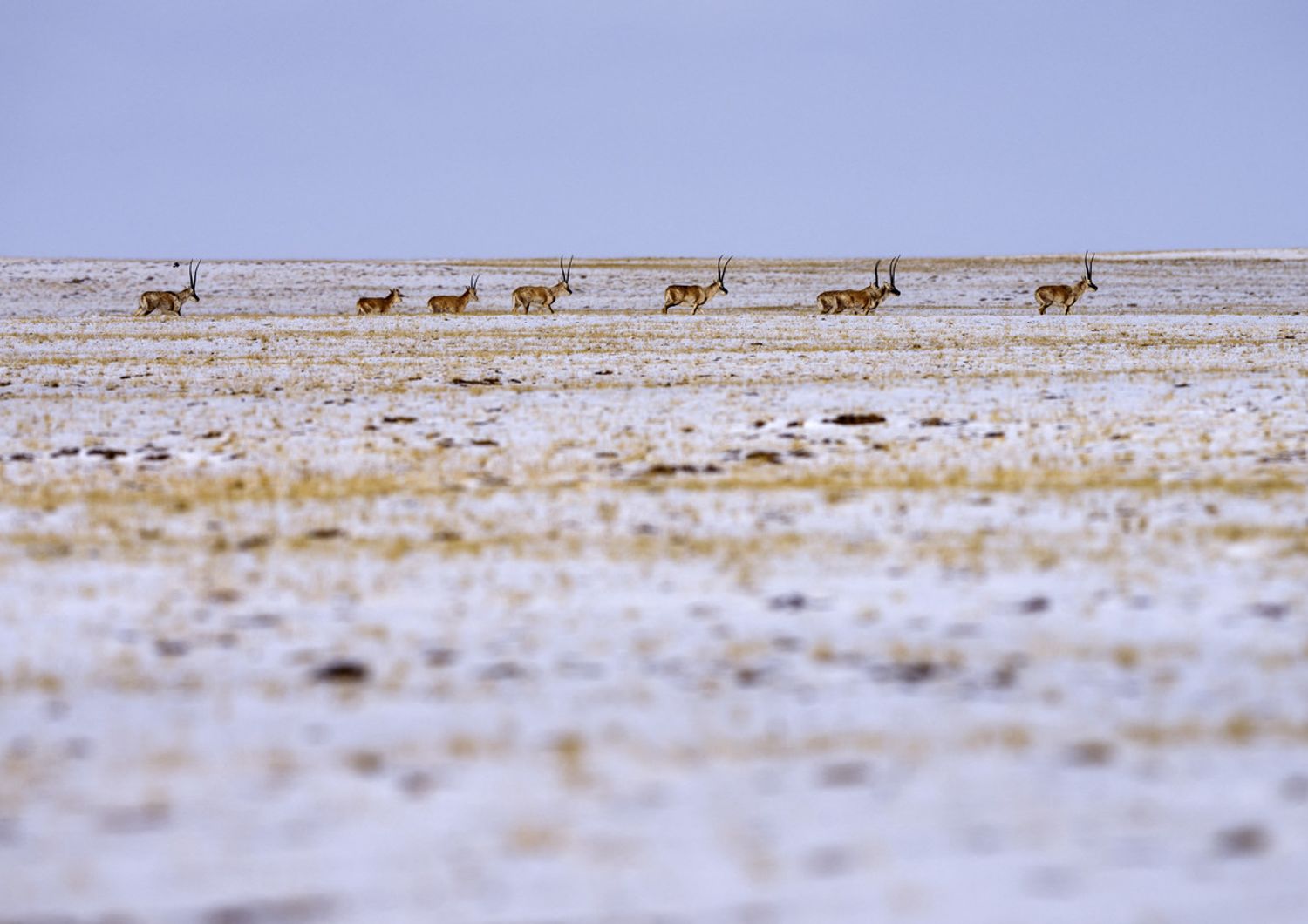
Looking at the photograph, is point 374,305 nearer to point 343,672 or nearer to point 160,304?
point 160,304

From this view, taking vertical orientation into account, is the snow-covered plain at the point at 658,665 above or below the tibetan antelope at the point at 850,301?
below

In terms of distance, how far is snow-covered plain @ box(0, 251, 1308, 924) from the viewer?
3.97 metres

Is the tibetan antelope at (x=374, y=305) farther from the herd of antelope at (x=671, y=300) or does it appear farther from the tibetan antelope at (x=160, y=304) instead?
the tibetan antelope at (x=160, y=304)

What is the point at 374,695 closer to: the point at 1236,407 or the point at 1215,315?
the point at 1236,407

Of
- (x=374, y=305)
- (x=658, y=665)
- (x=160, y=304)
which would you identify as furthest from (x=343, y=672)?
(x=160, y=304)

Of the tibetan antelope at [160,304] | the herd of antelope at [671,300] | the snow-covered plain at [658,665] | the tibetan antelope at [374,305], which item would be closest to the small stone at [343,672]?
the snow-covered plain at [658,665]

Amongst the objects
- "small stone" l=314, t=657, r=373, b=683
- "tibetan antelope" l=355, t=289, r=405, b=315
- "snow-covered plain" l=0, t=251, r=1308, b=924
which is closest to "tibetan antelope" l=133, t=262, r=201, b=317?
"tibetan antelope" l=355, t=289, r=405, b=315

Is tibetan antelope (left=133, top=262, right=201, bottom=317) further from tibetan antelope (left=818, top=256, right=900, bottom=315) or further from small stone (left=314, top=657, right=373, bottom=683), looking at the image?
small stone (left=314, top=657, right=373, bottom=683)

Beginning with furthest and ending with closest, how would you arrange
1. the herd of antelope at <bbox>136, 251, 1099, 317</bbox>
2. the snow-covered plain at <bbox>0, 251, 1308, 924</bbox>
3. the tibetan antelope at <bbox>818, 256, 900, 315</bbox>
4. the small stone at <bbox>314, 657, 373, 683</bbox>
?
the herd of antelope at <bbox>136, 251, 1099, 317</bbox>
the tibetan antelope at <bbox>818, 256, 900, 315</bbox>
the small stone at <bbox>314, 657, 373, 683</bbox>
the snow-covered plain at <bbox>0, 251, 1308, 924</bbox>

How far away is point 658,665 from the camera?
19.3ft

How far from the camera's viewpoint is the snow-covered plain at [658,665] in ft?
13.0

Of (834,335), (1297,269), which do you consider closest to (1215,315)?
(834,335)

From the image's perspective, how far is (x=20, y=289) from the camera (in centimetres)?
5006

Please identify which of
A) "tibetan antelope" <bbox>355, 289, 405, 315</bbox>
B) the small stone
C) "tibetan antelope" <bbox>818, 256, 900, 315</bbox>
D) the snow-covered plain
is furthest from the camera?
"tibetan antelope" <bbox>355, 289, 405, 315</bbox>
